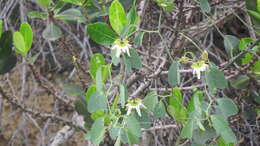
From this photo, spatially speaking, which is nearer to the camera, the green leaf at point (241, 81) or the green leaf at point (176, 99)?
the green leaf at point (176, 99)

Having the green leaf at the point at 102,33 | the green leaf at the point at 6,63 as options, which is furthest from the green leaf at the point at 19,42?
the green leaf at the point at 102,33

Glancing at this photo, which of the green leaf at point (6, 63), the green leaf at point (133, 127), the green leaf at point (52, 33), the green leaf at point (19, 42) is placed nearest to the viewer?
the green leaf at point (133, 127)

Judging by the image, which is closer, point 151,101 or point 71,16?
point 151,101

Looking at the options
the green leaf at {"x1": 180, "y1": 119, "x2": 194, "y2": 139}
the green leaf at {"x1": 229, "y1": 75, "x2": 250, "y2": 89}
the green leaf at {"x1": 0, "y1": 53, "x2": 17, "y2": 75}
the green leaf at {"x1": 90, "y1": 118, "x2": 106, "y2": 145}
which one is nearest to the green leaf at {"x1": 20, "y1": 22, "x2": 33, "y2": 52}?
the green leaf at {"x1": 0, "y1": 53, "x2": 17, "y2": 75}

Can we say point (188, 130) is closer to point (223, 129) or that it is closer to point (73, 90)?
point (223, 129)

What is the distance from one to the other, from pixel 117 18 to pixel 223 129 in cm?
36

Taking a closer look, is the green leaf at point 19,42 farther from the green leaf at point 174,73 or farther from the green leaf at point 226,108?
the green leaf at point 226,108

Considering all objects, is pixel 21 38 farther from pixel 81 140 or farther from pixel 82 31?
pixel 81 140

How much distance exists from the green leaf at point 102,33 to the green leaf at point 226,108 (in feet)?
0.96

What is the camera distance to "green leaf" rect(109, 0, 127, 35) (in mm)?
996

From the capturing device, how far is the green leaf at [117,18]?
996 mm

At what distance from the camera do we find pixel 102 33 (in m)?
1.00

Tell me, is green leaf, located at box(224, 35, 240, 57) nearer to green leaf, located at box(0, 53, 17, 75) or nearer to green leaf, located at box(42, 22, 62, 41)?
green leaf, located at box(42, 22, 62, 41)

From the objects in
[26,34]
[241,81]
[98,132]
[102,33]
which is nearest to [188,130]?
[98,132]
